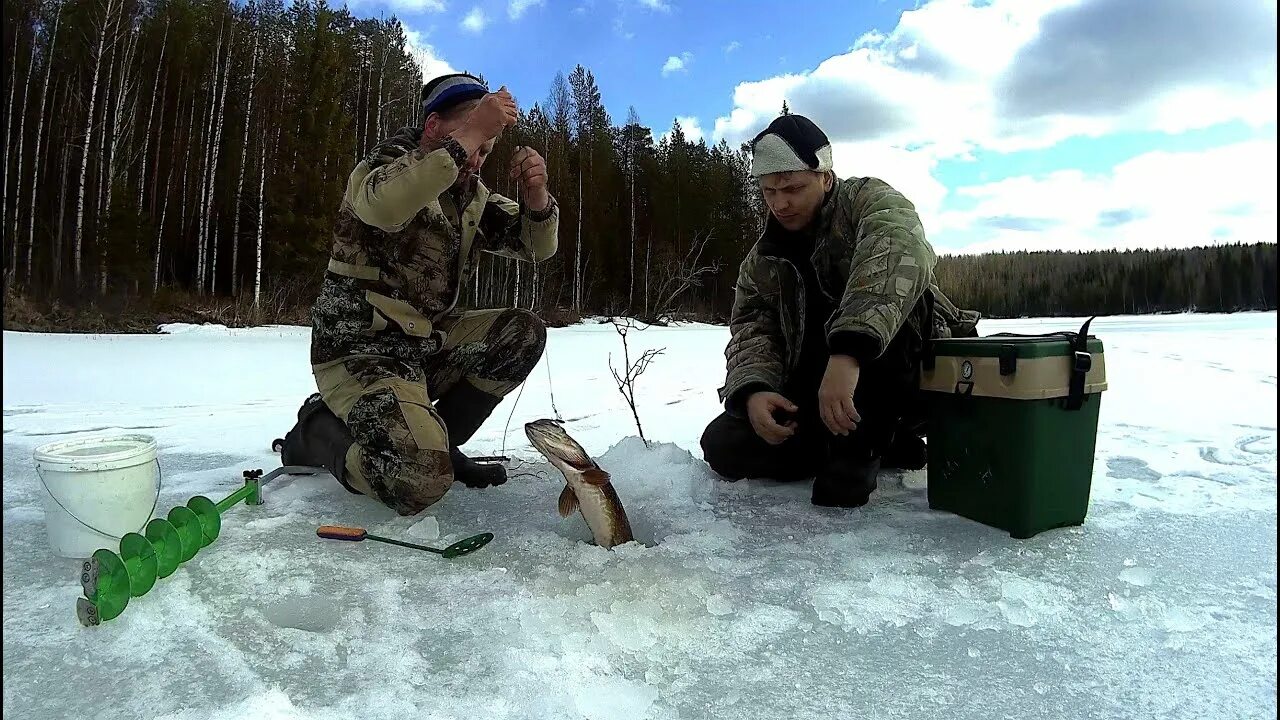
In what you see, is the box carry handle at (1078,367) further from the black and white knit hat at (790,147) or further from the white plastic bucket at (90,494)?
the white plastic bucket at (90,494)

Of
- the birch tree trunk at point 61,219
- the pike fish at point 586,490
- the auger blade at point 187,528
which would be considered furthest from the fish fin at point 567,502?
the birch tree trunk at point 61,219

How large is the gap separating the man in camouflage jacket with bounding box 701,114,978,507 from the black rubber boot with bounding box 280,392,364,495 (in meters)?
1.17

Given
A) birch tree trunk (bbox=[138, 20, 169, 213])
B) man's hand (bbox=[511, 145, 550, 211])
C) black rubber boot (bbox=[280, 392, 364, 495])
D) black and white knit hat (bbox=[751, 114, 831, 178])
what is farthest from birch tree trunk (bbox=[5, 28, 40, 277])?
black and white knit hat (bbox=[751, 114, 831, 178])

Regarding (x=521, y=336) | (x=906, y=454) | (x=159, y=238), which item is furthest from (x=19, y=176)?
(x=906, y=454)

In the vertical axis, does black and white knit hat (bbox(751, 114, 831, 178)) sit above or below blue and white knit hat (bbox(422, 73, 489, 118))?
below

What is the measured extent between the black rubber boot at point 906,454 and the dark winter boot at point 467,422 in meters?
1.39

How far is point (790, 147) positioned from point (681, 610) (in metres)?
1.35

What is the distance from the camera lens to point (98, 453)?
183 centimetres

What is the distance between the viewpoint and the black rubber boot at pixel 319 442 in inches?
85.0

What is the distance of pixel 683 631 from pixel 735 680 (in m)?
0.18

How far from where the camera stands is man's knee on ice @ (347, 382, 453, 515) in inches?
77.8

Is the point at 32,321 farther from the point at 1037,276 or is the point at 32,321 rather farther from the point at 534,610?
the point at 1037,276

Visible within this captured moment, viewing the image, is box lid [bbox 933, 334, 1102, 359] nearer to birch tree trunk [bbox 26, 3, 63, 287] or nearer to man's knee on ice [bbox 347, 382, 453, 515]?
man's knee on ice [bbox 347, 382, 453, 515]

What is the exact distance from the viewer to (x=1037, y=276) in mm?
17844
